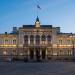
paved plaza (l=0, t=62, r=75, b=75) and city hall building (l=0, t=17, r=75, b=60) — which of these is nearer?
paved plaza (l=0, t=62, r=75, b=75)

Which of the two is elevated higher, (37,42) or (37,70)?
(37,42)

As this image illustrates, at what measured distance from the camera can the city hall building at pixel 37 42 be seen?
81.9m

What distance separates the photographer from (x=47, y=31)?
82.6m

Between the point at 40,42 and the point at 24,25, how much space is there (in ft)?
25.3

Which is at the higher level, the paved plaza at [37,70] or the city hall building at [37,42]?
the city hall building at [37,42]

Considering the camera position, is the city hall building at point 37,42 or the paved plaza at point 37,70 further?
the city hall building at point 37,42

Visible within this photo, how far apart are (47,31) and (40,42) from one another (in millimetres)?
3670

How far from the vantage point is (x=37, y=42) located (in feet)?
270

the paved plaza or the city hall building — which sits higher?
the city hall building

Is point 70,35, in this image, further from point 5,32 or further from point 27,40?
point 5,32

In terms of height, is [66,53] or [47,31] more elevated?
[47,31]

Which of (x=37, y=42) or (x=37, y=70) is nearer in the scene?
(x=37, y=70)

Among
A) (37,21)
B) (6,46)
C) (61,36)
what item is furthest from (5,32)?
(61,36)

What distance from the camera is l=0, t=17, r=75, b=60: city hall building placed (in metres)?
81.9
